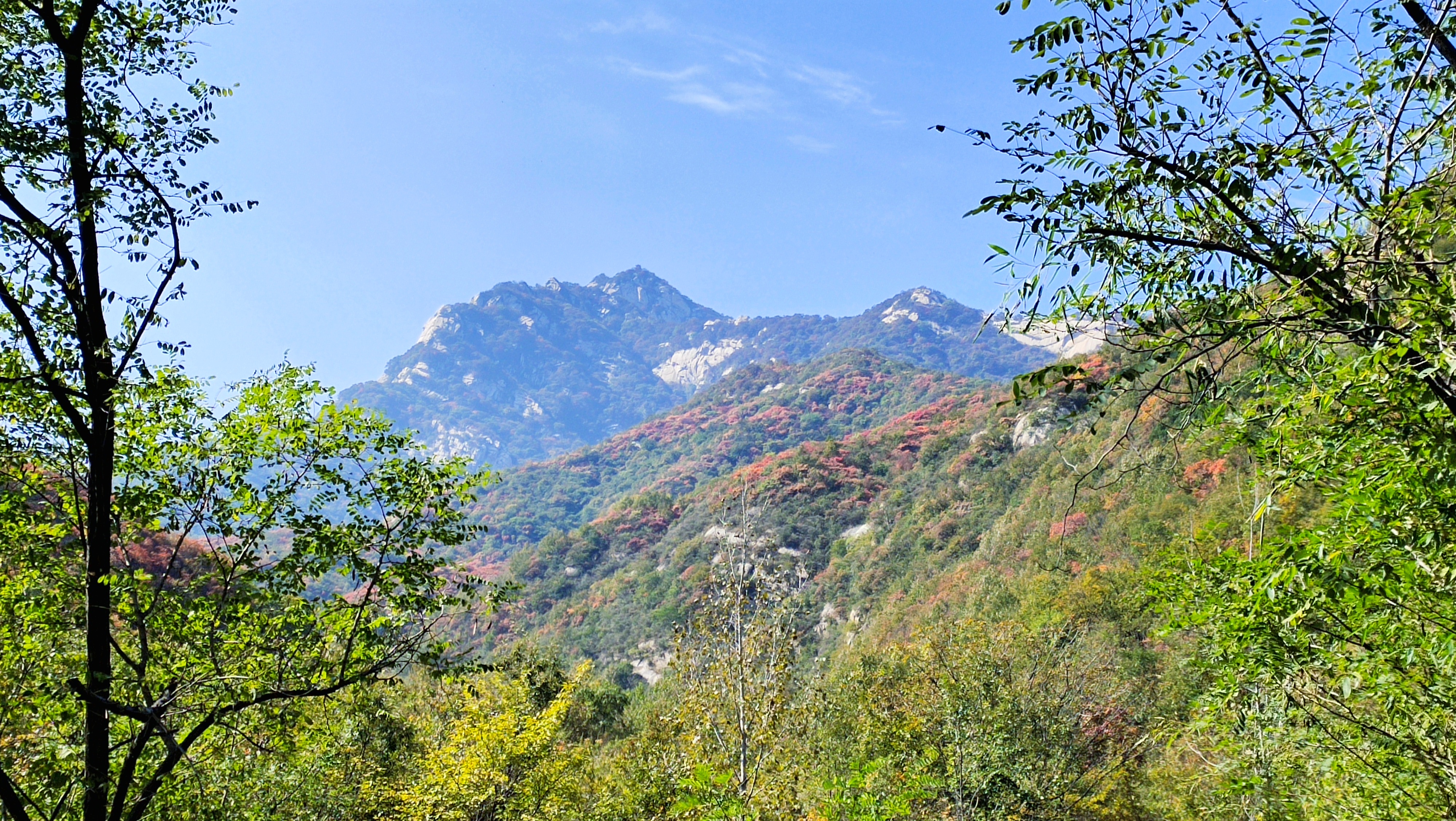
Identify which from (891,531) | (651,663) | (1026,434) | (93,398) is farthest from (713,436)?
(93,398)

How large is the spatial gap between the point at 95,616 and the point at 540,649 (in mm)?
31141

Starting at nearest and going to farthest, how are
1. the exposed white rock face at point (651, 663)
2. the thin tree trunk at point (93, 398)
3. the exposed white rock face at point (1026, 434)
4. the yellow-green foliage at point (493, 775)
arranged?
1. the thin tree trunk at point (93, 398)
2. the yellow-green foliage at point (493, 775)
3. the exposed white rock face at point (651, 663)
4. the exposed white rock face at point (1026, 434)

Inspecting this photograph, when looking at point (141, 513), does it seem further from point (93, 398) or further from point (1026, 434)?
point (1026, 434)

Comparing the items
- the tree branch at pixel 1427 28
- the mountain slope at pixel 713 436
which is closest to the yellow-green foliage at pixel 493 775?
the tree branch at pixel 1427 28

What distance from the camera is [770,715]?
7523 millimetres

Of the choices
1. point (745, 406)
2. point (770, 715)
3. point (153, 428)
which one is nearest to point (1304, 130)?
point (770, 715)

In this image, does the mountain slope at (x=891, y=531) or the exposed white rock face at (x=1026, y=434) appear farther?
the exposed white rock face at (x=1026, y=434)

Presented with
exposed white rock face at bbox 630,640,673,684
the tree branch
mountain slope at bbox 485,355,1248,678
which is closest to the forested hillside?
the tree branch

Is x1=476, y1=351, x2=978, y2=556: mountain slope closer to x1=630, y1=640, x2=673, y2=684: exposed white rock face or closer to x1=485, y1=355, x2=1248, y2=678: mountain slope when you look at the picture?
x1=485, y1=355, x2=1248, y2=678: mountain slope

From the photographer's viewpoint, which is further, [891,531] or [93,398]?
[891,531]

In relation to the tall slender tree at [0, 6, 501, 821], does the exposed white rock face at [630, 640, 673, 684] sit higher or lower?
lower

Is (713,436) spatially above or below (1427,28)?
above

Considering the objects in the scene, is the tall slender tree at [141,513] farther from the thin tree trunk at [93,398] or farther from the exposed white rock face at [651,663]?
the exposed white rock face at [651,663]

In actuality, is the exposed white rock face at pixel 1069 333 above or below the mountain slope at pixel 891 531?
above
